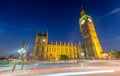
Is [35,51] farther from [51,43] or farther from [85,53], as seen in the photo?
[85,53]

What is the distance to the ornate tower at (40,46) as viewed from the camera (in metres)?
70.4

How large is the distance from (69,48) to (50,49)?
51.5 feet

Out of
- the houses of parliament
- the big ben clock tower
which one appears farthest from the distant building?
the big ben clock tower

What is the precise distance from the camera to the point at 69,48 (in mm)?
82188

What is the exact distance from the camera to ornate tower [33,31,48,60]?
70450 millimetres

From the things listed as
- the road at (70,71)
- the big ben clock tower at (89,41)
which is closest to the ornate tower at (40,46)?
the big ben clock tower at (89,41)

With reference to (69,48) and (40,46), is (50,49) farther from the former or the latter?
(69,48)

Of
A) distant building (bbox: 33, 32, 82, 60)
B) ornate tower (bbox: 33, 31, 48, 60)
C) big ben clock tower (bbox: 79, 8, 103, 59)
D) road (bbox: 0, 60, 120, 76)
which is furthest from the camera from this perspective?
big ben clock tower (bbox: 79, 8, 103, 59)

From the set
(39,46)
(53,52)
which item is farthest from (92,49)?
(39,46)

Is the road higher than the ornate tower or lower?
lower

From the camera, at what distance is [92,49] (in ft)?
274

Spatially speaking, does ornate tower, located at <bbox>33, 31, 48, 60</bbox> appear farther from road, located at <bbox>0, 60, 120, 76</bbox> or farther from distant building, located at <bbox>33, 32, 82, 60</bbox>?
road, located at <bbox>0, 60, 120, 76</bbox>

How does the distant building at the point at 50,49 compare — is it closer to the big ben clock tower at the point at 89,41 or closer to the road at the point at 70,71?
the big ben clock tower at the point at 89,41

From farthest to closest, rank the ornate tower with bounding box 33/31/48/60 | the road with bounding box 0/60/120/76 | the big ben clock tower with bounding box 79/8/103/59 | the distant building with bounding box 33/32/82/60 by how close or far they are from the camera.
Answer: the big ben clock tower with bounding box 79/8/103/59 < the distant building with bounding box 33/32/82/60 < the ornate tower with bounding box 33/31/48/60 < the road with bounding box 0/60/120/76
